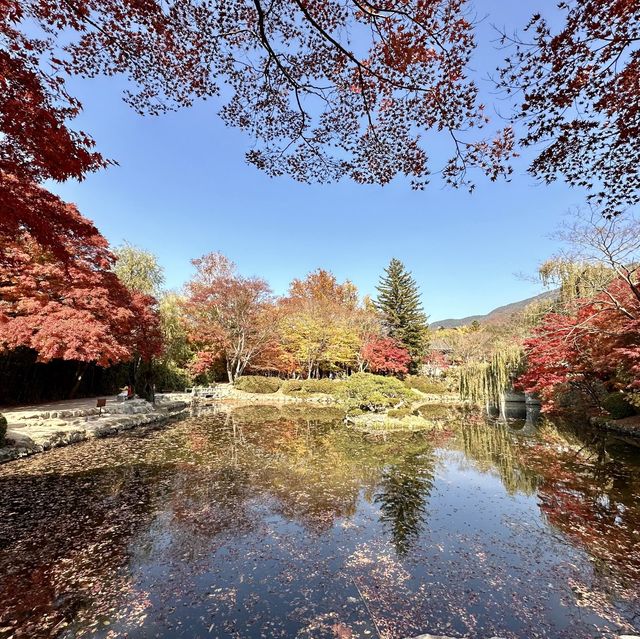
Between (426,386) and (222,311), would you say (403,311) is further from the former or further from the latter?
(222,311)

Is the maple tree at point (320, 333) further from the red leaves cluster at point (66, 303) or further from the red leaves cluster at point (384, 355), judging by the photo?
the red leaves cluster at point (66, 303)

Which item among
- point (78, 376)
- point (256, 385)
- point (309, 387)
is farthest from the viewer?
point (309, 387)

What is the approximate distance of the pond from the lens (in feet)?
9.36

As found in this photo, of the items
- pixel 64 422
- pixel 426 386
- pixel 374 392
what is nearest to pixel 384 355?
pixel 426 386

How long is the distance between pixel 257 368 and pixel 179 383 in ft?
20.0

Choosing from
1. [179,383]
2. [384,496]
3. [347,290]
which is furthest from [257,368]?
[384,496]

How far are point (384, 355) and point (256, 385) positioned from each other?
969 cm

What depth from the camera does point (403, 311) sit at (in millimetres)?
28219

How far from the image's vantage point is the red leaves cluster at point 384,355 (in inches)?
974

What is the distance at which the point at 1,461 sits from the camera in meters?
6.59

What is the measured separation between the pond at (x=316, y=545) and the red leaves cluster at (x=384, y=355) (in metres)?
16.8

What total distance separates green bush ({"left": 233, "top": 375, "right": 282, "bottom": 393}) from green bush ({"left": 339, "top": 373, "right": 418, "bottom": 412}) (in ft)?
25.0

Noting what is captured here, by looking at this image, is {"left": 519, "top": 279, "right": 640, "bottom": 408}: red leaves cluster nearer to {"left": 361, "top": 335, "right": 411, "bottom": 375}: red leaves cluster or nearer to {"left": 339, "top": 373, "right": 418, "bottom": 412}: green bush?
{"left": 339, "top": 373, "right": 418, "bottom": 412}: green bush

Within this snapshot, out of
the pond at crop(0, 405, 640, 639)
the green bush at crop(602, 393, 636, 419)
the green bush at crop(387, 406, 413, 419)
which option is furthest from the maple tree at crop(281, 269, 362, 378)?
the pond at crop(0, 405, 640, 639)
